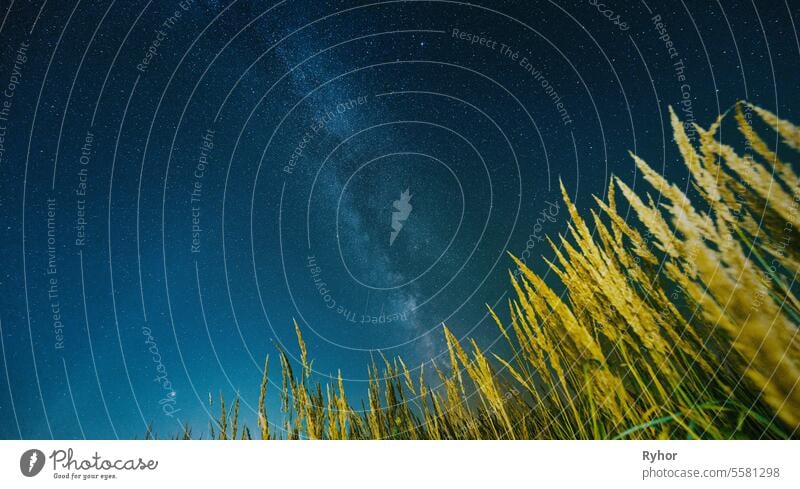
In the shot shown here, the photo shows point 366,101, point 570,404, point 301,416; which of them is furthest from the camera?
point 366,101

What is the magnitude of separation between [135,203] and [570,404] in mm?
2808

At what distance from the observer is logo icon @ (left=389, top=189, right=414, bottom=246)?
291 centimetres

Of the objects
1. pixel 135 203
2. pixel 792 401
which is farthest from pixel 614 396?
pixel 135 203

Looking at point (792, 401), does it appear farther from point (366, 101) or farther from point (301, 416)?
point (366, 101)

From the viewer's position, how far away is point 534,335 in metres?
1.65

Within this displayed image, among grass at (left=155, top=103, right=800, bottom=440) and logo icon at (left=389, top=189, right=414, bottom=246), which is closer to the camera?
grass at (left=155, top=103, right=800, bottom=440)

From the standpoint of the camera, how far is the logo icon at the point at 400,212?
2.91 metres
